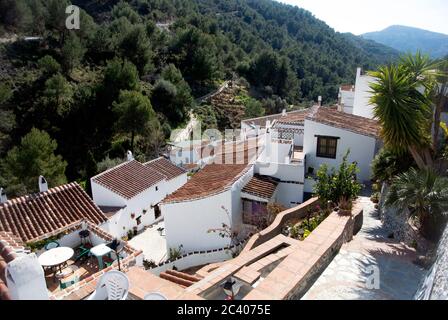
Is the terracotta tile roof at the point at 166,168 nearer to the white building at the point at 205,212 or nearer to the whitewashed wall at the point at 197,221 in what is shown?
the white building at the point at 205,212

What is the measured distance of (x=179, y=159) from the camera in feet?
92.6

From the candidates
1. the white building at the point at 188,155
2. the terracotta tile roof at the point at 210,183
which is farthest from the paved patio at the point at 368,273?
the white building at the point at 188,155

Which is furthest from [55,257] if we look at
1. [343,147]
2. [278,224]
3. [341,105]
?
[341,105]

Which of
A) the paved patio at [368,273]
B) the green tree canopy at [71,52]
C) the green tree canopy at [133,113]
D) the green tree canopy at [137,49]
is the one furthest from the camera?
the green tree canopy at [137,49]

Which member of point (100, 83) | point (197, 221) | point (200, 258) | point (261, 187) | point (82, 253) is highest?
point (100, 83)

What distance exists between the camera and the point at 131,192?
19.8 meters

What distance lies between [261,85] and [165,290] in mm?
62970

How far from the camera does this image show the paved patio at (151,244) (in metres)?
16.2

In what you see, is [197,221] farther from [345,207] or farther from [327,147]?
[327,147]

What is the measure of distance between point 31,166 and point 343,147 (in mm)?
22794

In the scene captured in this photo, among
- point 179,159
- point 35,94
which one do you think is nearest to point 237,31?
point 35,94

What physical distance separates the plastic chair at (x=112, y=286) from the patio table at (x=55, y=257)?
491 centimetres

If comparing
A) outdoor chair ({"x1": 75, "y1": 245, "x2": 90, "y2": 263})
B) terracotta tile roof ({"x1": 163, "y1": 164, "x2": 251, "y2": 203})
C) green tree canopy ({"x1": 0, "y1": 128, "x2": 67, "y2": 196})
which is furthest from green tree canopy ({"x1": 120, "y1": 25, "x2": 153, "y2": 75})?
outdoor chair ({"x1": 75, "y1": 245, "x2": 90, "y2": 263})

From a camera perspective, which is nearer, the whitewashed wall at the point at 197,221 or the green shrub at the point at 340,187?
the green shrub at the point at 340,187
